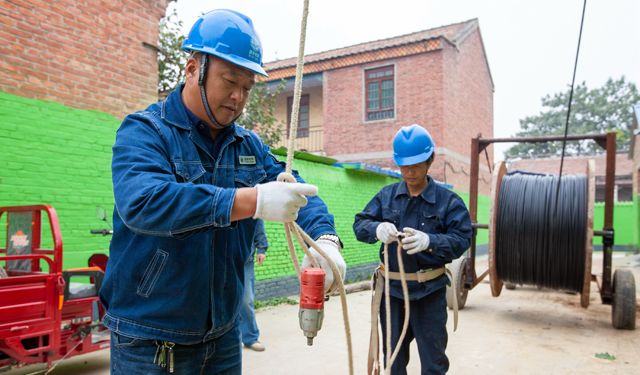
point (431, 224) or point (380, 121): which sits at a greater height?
point (380, 121)

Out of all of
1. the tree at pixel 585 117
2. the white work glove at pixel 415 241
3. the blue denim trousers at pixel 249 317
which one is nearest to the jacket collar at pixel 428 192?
the white work glove at pixel 415 241

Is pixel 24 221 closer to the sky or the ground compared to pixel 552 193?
closer to the ground

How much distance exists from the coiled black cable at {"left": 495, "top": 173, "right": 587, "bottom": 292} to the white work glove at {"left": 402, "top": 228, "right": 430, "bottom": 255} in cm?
373

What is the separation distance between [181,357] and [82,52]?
526 centimetres

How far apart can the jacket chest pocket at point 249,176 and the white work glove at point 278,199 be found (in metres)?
0.46

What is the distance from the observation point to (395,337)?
10.7 feet

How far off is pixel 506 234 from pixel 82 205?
219 inches

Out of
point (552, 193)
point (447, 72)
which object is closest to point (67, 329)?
point (552, 193)

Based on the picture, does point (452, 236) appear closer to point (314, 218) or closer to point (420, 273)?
point (420, 273)

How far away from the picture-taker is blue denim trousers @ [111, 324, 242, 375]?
163 cm

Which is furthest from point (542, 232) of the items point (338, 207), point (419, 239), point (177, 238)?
point (177, 238)

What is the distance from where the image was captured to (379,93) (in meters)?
18.1

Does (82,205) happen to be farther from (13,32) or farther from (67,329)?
(13,32)

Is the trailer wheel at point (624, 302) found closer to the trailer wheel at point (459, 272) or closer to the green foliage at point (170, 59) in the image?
the trailer wheel at point (459, 272)
